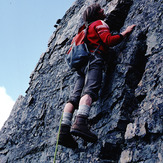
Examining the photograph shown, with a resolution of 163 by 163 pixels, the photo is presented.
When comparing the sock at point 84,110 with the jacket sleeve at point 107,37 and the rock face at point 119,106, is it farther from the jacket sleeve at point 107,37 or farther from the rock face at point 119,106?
the jacket sleeve at point 107,37

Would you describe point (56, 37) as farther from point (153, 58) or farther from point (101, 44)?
point (153, 58)

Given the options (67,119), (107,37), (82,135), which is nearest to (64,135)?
(67,119)

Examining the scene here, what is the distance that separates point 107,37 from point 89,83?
2.06ft

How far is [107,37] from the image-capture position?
8.91ft

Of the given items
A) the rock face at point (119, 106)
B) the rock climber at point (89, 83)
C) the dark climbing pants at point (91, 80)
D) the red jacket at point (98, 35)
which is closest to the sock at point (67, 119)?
the rock climber at point (89, 83)

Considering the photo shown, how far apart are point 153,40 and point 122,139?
4.16 feet

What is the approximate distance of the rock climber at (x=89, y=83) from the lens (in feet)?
7.92

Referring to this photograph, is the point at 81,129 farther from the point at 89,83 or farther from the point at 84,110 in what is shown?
the point at 89,83

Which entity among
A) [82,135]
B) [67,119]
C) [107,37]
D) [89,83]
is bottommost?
[82,135]

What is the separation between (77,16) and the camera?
5.23m

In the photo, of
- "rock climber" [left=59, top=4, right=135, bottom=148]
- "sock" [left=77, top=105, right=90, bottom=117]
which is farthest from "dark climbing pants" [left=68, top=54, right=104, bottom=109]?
"sock" [left=77, top=105, right=90, bottom=117]

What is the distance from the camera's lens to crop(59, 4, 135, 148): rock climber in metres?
2.41

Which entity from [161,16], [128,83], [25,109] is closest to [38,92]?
[25,109]

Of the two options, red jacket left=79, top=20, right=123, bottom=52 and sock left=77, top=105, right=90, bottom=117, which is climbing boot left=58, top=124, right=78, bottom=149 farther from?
red jacket left=79, top=20, right=123, bottom=52
